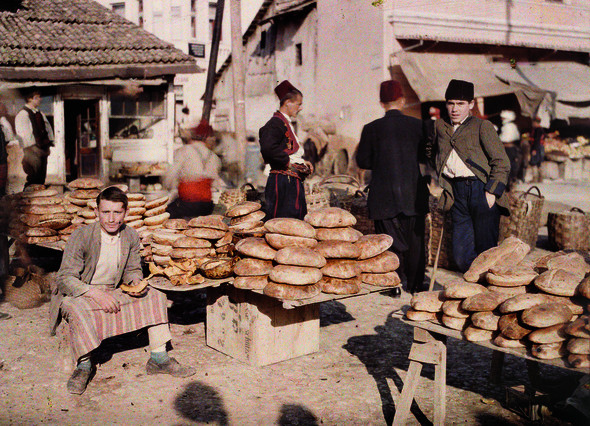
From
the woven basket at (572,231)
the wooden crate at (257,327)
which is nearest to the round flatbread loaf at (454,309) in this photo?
the wooden crate at (257,327)

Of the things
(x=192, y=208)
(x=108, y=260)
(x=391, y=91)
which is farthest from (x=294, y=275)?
(x=192, y=208)

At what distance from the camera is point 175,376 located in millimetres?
4883

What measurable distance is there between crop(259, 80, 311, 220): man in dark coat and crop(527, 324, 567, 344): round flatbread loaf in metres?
3.29

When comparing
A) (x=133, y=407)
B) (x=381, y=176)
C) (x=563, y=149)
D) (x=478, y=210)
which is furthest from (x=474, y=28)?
(x=133, y=407)

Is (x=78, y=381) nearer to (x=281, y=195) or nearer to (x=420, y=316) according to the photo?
(x=420, y=316)

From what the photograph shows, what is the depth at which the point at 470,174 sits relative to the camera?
19.3 ft

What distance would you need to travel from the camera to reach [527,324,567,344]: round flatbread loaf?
3.35m

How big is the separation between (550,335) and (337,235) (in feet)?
6.56

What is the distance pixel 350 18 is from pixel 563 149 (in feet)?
26.8

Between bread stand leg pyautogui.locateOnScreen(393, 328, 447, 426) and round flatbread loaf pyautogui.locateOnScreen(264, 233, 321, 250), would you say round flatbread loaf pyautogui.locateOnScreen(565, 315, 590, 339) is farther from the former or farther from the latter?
round flatbread loaf pyautogui.locateOnScreen(264, 233, 321, 250)

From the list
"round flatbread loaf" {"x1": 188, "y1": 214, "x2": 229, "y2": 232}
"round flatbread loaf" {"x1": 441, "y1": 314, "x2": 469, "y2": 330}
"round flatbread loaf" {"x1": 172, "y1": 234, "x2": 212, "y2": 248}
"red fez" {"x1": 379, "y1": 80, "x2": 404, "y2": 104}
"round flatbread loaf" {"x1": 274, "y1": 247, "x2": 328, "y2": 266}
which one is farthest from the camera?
Result: "red fez" {"x1": 379, "y1": 80, "x2": 404, "y2": 104}

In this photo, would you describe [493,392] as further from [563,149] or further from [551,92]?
[563,149]

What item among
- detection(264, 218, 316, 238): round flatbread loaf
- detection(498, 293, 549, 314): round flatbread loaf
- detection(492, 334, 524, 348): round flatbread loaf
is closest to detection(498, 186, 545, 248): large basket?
detection(264, 218, 316, 238): round flatbread loaf

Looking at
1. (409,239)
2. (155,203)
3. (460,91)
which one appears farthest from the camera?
(409,239)
